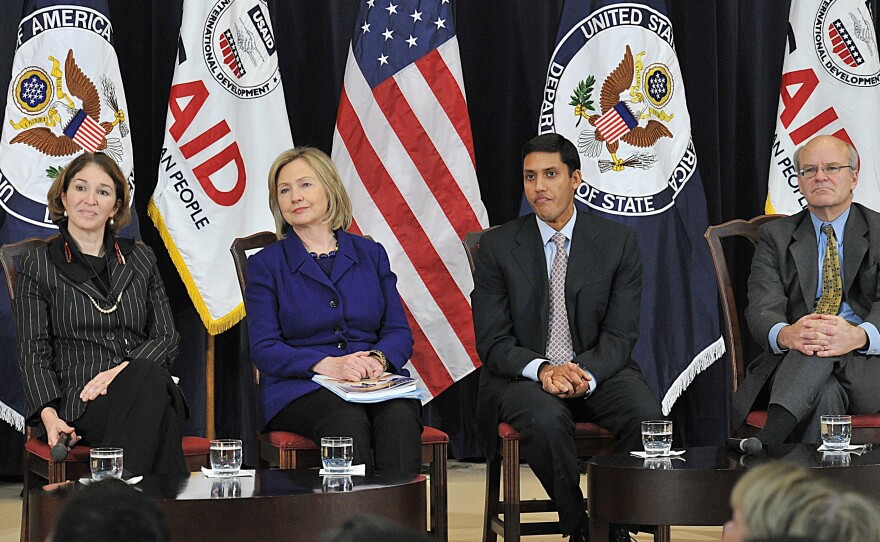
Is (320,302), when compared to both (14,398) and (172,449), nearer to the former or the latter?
(172,449)

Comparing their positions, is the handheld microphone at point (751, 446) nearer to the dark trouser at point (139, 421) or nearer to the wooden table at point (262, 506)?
the wooden table at point (262, 506)

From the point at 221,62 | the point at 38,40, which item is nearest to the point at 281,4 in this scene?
the point at 221,62

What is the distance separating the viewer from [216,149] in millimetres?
4516

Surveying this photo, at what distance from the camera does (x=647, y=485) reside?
274cm

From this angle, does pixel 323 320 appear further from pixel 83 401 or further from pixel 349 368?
pixel 83 401

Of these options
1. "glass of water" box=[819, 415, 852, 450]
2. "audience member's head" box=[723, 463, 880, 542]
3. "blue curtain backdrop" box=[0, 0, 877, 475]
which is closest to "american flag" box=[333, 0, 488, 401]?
→ "blue curtain backdrop" box=[0, 0, 877, 475]

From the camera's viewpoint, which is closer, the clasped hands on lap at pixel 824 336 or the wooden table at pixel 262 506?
the wooden table at pixel 262 506

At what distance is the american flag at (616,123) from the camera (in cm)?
465

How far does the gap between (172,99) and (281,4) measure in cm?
79

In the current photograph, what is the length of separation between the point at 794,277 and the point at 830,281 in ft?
0.36

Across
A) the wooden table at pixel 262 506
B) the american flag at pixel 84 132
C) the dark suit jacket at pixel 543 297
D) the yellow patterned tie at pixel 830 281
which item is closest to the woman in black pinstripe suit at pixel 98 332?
the wooden table at pixel 262 506

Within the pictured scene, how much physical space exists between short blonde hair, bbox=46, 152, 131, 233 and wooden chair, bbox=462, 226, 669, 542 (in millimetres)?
1302

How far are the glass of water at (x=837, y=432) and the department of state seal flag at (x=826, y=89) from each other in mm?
1889

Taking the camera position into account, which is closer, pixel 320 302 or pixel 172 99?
pixel 320 302
